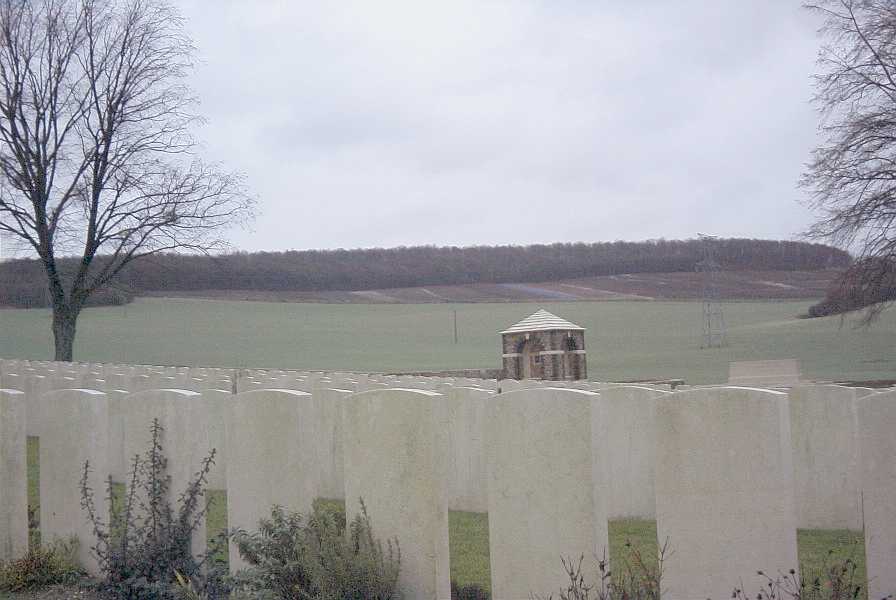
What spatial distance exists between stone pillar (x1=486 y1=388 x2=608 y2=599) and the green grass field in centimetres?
3077

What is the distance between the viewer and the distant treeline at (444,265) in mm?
59594

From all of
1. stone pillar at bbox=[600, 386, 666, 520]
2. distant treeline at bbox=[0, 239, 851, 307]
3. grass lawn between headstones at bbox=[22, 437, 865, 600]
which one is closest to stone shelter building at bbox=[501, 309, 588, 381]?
grass lawn between headstones at bbox=[22, 437, 865, 600]

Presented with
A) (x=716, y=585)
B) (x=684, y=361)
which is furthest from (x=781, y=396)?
(x=684, y=361)

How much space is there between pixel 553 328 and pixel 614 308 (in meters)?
31.8

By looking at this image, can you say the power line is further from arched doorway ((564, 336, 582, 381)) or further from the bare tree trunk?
the bare tree trunk

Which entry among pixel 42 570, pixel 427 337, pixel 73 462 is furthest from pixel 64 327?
pixel 427 337

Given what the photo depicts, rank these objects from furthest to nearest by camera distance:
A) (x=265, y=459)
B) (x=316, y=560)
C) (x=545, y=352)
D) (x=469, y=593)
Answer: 1. (x=545, y=352)
2. (x=265, y=459)
3. (x=469, y=593)
4. (x=316, y=560)

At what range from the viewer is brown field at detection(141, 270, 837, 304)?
58.7m

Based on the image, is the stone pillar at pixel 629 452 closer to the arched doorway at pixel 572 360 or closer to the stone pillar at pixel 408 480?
the stone pillar at pixel 408 480

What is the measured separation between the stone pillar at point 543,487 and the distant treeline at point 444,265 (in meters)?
54.2

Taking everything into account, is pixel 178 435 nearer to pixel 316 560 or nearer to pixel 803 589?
pixel 316 560

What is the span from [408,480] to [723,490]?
1698 millimetres

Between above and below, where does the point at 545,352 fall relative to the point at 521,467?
below

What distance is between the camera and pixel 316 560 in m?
4.79
